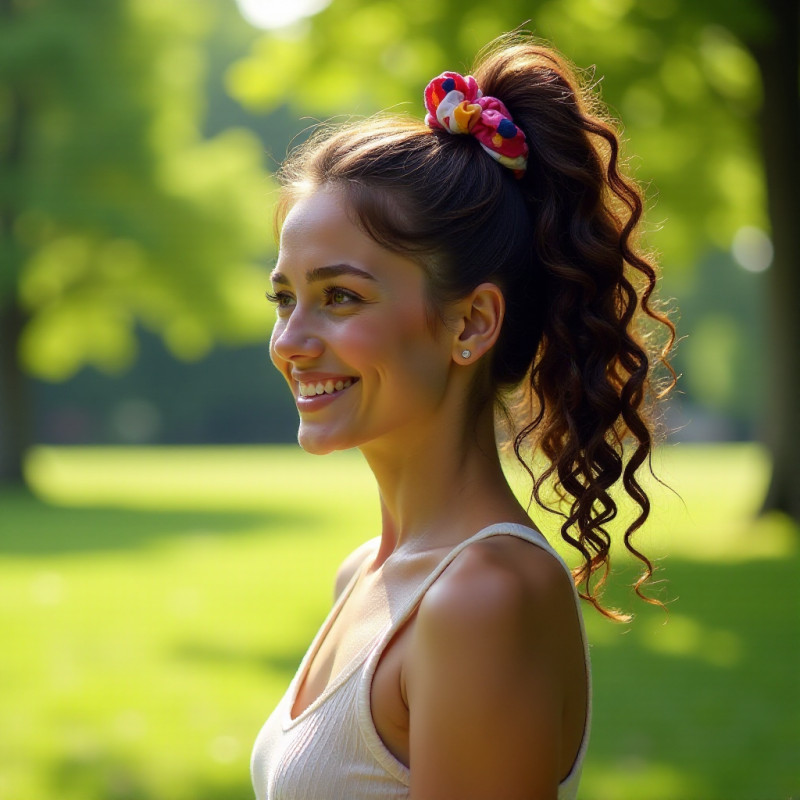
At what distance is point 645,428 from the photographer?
2084 millimetres

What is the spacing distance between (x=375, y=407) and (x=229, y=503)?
59.5ft

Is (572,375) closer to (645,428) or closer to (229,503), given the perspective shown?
(645,428)

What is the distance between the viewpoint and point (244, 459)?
3547 centimetres

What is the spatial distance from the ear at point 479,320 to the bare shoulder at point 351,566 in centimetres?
54

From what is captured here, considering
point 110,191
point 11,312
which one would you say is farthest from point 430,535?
point 11,312

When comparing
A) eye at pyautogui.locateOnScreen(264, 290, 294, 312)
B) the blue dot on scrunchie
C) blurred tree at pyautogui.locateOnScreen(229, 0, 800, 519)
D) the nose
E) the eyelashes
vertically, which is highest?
blurred tree at pyautogui.locateOnScreen(229, 0, 800, 519)

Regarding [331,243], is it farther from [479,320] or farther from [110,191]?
[110,191]

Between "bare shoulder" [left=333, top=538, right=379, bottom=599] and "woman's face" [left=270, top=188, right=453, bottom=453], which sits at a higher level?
"woman's face" [left=270, top=188, right=453, bottom=453]

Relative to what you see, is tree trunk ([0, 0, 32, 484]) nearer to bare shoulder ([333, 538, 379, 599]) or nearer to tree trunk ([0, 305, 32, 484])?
tree trunk ([0, 305, 32, 484])

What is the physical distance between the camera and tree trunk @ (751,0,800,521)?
1242 centimetres

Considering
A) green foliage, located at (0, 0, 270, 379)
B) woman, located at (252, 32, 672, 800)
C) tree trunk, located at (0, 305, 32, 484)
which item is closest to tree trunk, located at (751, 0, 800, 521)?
woman, located at (252, 32, 672, 800)

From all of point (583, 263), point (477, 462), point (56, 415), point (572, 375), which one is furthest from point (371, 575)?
point (56, 415)

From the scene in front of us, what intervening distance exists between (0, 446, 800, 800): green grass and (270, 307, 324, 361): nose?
1.25 m

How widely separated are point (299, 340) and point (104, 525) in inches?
590
